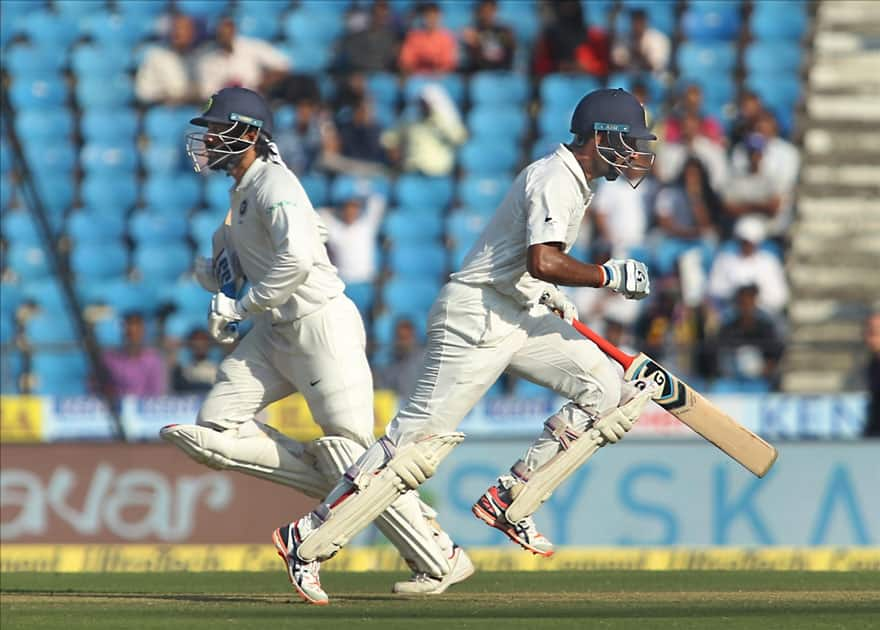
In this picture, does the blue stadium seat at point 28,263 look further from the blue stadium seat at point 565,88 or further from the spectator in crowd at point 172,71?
the blue stadium seat at point 565,88

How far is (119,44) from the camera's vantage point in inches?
647

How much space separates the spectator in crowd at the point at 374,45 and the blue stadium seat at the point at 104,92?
2.07m

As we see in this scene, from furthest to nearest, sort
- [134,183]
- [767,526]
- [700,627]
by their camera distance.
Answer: [134,183], [767,526], [700,627]

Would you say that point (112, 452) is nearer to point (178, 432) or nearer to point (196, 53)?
point (178, 432)

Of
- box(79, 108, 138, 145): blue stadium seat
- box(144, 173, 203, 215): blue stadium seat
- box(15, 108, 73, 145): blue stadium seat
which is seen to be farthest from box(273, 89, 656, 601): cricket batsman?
box(15, 108, 73, 145): blue stadium seat

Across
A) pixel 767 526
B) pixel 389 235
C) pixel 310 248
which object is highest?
pixel 310 248

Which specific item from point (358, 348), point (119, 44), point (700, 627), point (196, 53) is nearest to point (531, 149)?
point (196, 53)

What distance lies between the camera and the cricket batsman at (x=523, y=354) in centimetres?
670

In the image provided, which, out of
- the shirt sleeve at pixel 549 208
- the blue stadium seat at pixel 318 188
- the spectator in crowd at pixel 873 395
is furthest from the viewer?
the blue stadium seat at pixel 318 188

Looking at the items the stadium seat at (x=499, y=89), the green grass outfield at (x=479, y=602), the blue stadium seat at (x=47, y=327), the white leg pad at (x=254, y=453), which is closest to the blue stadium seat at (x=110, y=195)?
the blue stadium seat at (x=47, y=327)

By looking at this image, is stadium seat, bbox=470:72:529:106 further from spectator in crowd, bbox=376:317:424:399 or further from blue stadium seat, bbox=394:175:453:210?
spectator in crowd, bbox=376:317:424:399

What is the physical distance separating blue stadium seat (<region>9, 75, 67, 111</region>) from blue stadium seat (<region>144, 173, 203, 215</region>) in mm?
1556

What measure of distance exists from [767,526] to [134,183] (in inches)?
281

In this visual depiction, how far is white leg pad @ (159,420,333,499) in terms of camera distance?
705cm
